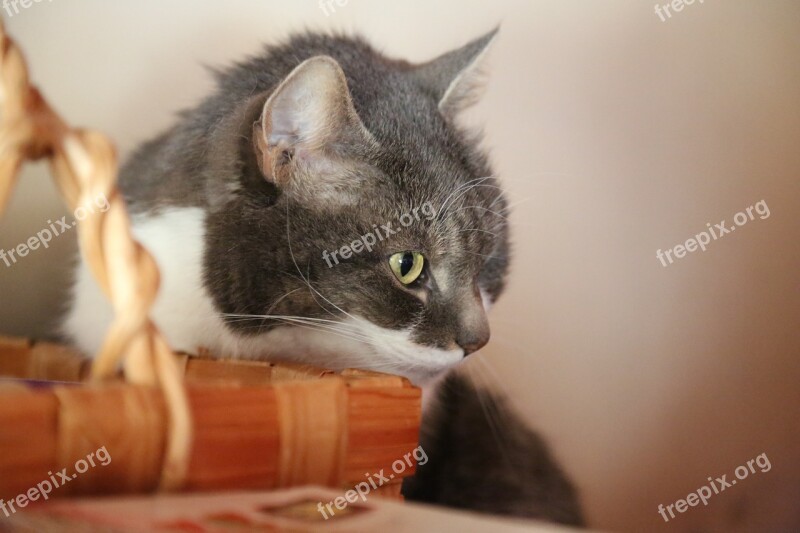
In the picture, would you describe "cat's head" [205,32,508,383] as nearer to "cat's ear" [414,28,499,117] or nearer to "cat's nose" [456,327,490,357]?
"cat's nose" [456,327,490,357]

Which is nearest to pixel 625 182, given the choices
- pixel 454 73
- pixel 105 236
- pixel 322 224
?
pixel 454 73

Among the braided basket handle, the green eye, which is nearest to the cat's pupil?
the green eye

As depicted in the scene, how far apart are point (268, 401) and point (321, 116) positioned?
406mm

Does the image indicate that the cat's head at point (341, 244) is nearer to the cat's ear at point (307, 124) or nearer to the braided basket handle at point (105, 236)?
the cat's ear at point (307, 124)

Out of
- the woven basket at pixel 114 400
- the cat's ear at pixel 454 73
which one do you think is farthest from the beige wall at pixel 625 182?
the woven basket at pixel 114 400

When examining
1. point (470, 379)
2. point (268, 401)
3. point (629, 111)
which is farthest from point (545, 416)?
point (268, 401)

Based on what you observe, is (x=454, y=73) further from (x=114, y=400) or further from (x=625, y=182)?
(x=114, y=400)

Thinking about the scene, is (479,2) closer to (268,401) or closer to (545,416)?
(545,416)

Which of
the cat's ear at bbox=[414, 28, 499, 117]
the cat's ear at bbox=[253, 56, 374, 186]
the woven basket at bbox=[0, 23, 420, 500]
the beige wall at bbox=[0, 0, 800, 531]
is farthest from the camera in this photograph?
the beige wall at bbox=[0, 0, 800, 531]

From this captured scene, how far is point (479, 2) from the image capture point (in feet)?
4.56

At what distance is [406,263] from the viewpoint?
0.85m

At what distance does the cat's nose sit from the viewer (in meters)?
0.86

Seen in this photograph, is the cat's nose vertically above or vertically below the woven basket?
below

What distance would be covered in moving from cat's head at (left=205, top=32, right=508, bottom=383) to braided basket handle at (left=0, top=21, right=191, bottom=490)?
1.14ft
